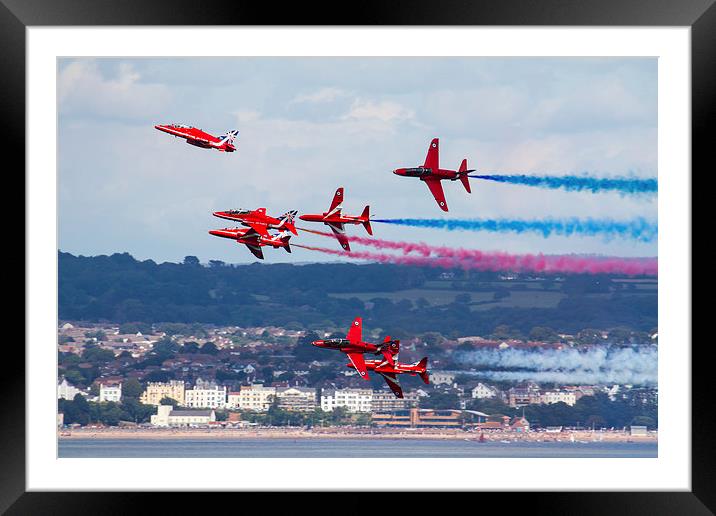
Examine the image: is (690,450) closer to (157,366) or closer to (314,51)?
(314,51)

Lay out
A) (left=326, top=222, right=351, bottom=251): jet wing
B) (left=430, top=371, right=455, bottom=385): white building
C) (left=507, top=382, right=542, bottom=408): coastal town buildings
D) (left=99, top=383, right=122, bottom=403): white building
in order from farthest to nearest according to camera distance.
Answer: (left=99, top=383, right=122, bottom=403): white building → (left=507, top=382, right=542, bottom=408): coastal town buildings → (left=430, top=371, right=455, bottom=385): white building → (left=326, top=222, right=351, bottom=251): jet wing

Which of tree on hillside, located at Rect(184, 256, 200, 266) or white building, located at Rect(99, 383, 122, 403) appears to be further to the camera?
tree on hillside, located at Rect(184, 256, 200, 266)

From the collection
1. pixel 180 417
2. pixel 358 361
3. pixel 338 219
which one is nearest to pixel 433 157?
pixel 338 219

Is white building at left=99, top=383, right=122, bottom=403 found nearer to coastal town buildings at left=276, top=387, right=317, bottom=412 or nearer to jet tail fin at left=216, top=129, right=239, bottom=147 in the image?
coastal town buildings at left=276, top=387, right=317, bottom=412

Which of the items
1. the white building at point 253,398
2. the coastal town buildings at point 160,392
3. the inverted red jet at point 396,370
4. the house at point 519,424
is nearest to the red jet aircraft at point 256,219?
the inverted red jet at point 396,370

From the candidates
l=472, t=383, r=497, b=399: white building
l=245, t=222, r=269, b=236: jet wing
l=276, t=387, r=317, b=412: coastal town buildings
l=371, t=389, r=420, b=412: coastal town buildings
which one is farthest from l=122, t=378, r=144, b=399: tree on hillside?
l=245, t=222, r=269, b=236: jet wing

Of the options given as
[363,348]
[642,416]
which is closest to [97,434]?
[642,416]
